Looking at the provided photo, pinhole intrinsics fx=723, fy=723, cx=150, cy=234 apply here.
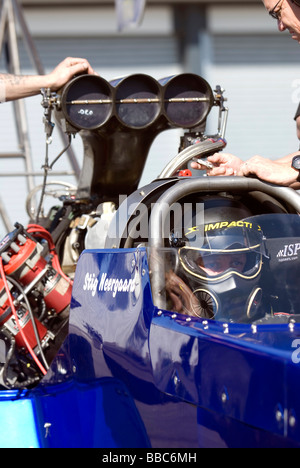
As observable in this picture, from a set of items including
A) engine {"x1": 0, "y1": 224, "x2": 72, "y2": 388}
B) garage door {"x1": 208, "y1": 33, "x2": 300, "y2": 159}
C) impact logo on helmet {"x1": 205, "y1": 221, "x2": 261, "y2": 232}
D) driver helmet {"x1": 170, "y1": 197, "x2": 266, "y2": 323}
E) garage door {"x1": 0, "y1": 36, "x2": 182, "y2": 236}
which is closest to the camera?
driver helmet {"x1": 170, "y1": 197, "x2": 266, "y2": 323}

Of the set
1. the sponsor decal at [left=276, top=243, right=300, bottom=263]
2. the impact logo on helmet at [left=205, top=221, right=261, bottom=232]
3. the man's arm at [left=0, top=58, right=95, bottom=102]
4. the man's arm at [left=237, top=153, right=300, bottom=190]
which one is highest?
the man's arm at [left=0, top=58, right=95, bottom=102]

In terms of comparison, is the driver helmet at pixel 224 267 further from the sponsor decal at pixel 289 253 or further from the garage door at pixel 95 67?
the garage door at pixel 95 67

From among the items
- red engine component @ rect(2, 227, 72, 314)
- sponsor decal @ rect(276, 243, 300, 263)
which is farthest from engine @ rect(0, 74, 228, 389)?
sponsor decal @ rect(276, 243, 300, 263)

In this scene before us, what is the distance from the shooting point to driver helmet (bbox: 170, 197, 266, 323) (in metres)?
1.91

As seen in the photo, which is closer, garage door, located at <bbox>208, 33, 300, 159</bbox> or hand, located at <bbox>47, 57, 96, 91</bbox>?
hand, located at <bbox>47, 57, 96, 91</bbox>

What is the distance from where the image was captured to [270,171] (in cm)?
229

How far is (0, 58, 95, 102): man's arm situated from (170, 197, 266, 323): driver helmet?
1.44 m

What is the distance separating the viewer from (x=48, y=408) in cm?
251

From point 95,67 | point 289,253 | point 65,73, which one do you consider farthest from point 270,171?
point 95,67

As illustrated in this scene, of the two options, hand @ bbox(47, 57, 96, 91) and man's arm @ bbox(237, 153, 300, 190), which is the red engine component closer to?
hand @ bbox(47, 57, 96, 91)

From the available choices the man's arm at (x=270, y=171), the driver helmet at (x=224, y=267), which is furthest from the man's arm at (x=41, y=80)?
the driver helmet at (x=224, y=267)

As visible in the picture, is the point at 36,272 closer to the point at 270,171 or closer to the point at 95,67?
the point at 270,171

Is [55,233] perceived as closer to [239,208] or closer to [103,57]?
[239,208]

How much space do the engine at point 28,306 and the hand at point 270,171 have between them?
0.98 m
